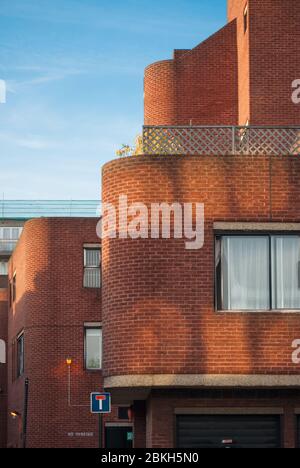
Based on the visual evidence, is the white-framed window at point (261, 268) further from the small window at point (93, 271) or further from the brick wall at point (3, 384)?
the brick wall at point (3, 384)

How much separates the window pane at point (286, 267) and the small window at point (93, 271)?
70.4ft

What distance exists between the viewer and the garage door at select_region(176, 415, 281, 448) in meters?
25.0

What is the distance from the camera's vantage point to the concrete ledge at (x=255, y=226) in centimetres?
2494

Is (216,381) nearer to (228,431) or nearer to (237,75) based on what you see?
(228,431)

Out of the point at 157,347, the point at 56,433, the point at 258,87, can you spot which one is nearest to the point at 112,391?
the point at 157,347

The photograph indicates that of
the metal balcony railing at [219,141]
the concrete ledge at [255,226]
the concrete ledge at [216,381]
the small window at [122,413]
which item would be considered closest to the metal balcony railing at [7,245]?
the small window at [122,413]

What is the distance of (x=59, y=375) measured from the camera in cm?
4544

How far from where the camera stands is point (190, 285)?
24672 mm

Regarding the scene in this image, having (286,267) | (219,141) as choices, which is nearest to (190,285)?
(286,267)

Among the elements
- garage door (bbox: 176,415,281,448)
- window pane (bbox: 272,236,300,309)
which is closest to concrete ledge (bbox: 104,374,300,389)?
garage door (bbox: 176,415,281,448)

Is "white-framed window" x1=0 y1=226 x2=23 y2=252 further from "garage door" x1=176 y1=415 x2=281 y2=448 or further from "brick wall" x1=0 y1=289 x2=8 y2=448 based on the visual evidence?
"garage door" x1=176 y1=415 x2=281 y2=448
